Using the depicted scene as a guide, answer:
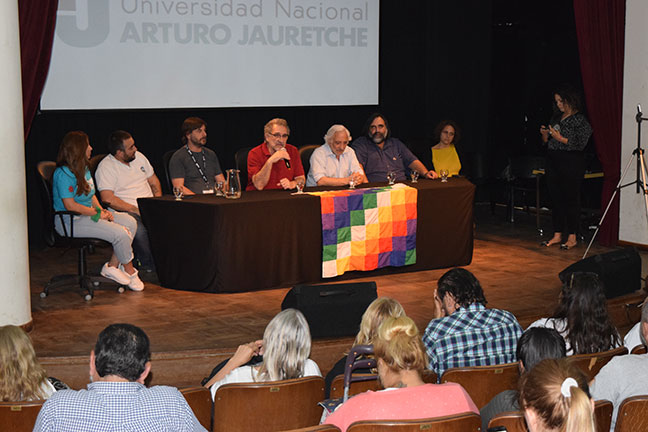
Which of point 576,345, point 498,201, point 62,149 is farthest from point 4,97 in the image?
point 498,201

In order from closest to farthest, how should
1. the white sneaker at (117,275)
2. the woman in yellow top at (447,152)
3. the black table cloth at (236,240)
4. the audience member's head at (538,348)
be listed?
1. the audience member's head at (538,348)
2. the black table cloth at (236,240)
3. the white sneaker at (117,275)
4. the woman in yellow top at (447,152)

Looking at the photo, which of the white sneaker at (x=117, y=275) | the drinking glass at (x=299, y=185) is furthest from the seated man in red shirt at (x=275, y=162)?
the white sneaker at (x=117, y=275)

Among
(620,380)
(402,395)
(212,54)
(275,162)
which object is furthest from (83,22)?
(620,380)

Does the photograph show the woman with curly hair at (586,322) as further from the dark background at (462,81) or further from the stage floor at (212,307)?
the dark background at (462,81)

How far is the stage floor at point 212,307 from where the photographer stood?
5.00 m

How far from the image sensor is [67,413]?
2.56 m

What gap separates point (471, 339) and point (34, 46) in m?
4.01

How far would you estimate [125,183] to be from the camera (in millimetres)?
6637

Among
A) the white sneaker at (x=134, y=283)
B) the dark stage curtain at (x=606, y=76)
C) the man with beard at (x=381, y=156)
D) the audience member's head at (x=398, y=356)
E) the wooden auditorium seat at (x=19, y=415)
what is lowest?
the white sneaker at (x=134, y=283)

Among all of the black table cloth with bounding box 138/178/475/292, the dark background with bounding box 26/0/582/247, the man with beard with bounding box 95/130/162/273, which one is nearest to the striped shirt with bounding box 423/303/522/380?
the black table cloth with bounding box 138/178/475/292

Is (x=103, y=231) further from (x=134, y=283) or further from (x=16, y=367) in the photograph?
(x=16, y=367)

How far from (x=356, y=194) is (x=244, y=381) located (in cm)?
315

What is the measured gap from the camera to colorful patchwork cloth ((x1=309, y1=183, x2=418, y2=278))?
20.9 ft

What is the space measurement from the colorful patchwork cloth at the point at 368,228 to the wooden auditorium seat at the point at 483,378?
2.94 meters
